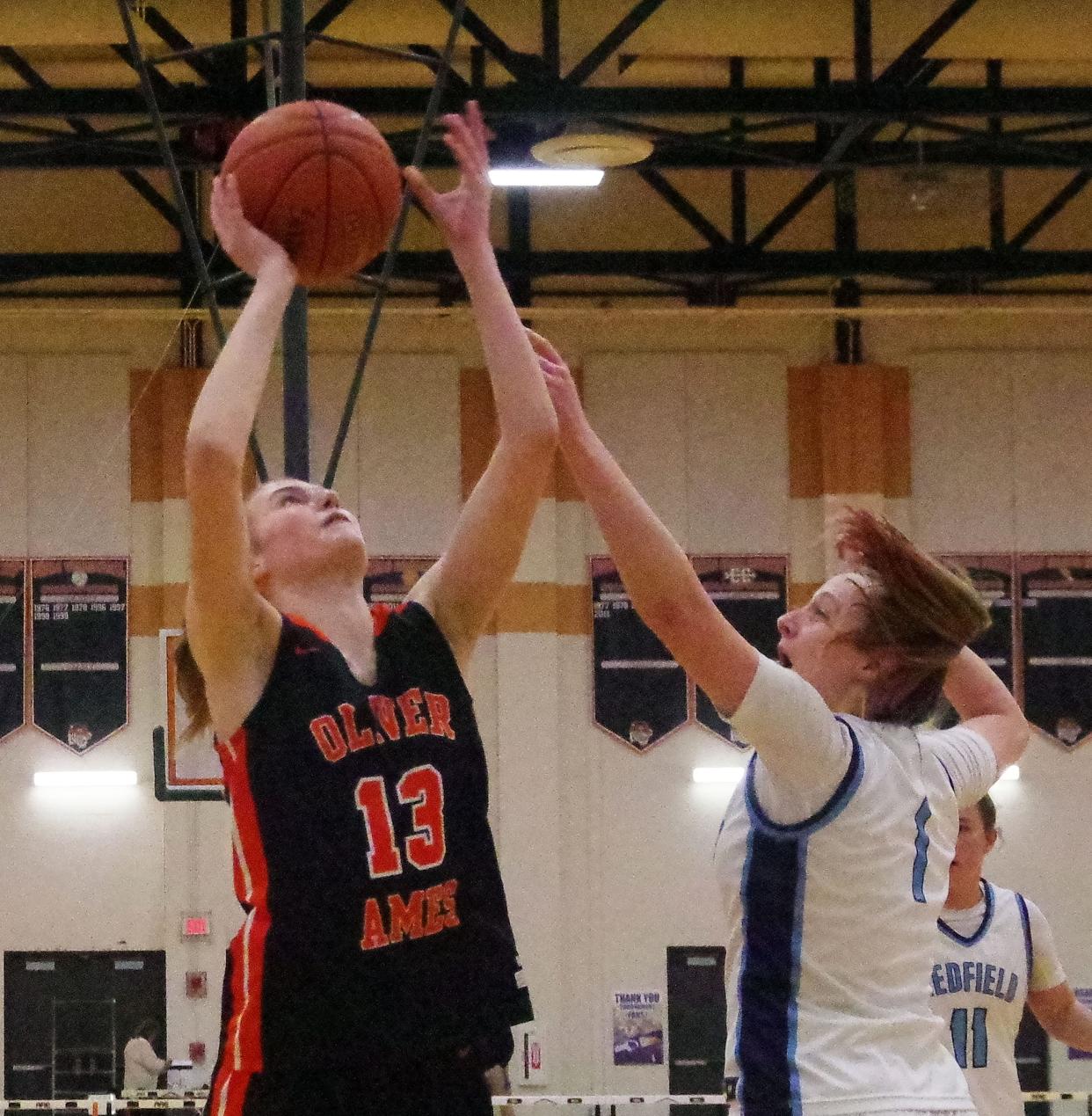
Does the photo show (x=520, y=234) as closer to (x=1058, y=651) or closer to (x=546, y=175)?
(x=546, y=175)

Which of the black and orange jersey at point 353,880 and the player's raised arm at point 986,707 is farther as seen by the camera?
the player's raised arm at point 986,707

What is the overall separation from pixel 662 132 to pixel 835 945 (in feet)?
35.6

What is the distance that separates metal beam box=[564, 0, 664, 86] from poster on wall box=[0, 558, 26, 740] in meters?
6.69

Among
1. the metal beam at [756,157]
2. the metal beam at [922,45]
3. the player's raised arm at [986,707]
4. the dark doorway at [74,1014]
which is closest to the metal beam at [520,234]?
the metal beam at [756,157]

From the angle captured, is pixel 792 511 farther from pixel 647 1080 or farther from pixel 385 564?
pixel 647 1080

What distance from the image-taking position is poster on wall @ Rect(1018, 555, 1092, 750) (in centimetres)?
1561

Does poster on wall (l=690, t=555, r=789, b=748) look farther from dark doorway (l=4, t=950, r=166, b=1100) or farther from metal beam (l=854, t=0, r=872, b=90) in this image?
dark doorway (l=4, t=950, r=166, b=1100)

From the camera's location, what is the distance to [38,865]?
15.1 m

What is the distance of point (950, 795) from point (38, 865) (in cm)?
1314

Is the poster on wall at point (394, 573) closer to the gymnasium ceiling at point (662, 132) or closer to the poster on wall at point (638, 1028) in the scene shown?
the gymnasium ceiling at point (662, 132)

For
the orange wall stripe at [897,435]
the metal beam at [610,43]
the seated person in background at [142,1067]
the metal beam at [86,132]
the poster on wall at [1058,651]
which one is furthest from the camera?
the orange wall stripe at [897,435]

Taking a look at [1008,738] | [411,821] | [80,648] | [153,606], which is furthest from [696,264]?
[411,821]

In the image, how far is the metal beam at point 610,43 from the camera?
1155 cm

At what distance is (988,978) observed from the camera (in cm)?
525
